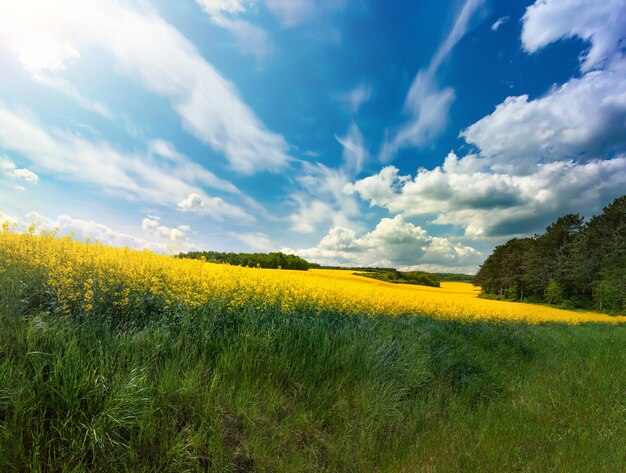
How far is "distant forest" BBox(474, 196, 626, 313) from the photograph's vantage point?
3795 cm

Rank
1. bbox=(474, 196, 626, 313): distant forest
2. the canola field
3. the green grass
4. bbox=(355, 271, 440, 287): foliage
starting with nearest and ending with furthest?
the green grass → the canola field → bbox=(474, 196, 626, 313): distant forest → bbox=(355, 271, 440, 287): foliage

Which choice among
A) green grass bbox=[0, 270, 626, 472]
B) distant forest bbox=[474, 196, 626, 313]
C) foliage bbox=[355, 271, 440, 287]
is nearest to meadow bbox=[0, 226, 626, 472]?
green grass bbox=[0, 270, 626, 472]

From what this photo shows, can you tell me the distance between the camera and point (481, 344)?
29.0 feet

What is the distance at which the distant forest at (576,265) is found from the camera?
124ft

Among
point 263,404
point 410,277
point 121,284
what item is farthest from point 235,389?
point 410,277

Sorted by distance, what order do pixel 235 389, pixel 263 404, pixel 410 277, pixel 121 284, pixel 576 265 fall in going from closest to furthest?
pixel 263 404
pixel 235 389
pixel 121 284
pixel 576 265
pixel 410 277

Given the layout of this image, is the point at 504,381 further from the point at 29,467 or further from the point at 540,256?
the point at 540,256

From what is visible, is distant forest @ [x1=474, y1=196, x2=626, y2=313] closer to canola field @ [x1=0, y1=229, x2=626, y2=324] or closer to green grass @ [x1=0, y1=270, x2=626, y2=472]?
green grass @ [x1=0, y1=270, x2=626, y2=472]

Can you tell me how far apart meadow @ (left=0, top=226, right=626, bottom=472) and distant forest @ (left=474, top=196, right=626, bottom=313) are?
4288cm

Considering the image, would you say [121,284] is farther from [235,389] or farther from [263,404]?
[263,404]

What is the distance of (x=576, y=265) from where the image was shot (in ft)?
139

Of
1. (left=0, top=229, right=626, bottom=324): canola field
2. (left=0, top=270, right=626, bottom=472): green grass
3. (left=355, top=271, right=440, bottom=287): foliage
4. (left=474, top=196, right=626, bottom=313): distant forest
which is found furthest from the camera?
(left=355, top=271, right=440, bottom=287): foliage

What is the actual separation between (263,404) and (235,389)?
383 millimetres

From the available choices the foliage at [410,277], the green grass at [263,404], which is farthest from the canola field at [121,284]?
the foliage at [410,277]
